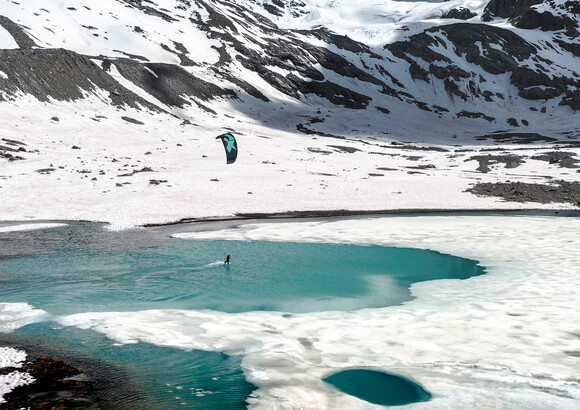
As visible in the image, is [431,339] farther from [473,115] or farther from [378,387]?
[473,115]

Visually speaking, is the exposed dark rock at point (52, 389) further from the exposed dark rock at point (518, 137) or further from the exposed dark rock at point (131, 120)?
the exposed dark rock at point (518, 137)

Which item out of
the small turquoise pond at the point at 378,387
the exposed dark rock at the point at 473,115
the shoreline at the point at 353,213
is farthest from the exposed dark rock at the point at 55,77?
the exposed dark rock at the point at 473,115

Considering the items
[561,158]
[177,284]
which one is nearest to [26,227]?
[177,284]

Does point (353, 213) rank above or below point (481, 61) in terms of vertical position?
below

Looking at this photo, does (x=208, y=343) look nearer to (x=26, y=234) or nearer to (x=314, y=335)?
(x=314, y=335)

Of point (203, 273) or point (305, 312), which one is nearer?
point (305, 312)

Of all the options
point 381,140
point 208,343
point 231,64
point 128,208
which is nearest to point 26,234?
point 128,208

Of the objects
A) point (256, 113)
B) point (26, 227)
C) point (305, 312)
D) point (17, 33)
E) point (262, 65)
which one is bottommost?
point (305, 312)
